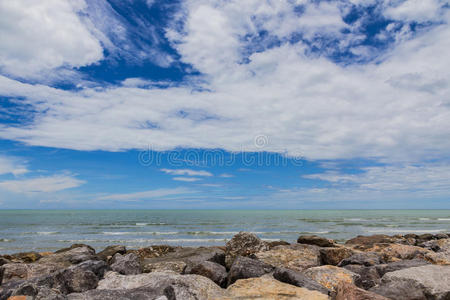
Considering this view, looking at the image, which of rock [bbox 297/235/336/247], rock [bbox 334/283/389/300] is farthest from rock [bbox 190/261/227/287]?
rock [bbox 297/235/336/247]

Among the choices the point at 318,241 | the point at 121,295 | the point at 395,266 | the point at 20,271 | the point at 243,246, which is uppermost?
the point at 243,246

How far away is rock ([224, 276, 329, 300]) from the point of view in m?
5.27

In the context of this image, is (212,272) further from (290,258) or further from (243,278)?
(290,258)

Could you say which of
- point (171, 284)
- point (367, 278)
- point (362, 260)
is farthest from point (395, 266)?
point (171, 284)

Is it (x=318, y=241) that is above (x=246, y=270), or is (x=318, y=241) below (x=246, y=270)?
above

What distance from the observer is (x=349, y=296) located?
4.68m

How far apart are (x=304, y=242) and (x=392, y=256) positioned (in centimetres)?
378

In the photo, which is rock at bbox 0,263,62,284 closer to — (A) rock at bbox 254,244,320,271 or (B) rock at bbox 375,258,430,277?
(A) rock at bbox 254,244,320,271

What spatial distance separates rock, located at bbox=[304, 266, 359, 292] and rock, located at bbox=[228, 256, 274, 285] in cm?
99

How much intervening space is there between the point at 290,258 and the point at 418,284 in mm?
3696

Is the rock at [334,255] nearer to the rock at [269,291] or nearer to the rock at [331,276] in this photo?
the rock at [331,276]

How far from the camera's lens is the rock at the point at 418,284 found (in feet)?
17.7

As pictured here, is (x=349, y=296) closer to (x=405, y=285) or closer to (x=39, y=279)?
(x=405, y=285)

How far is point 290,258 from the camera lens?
30.1 feet
